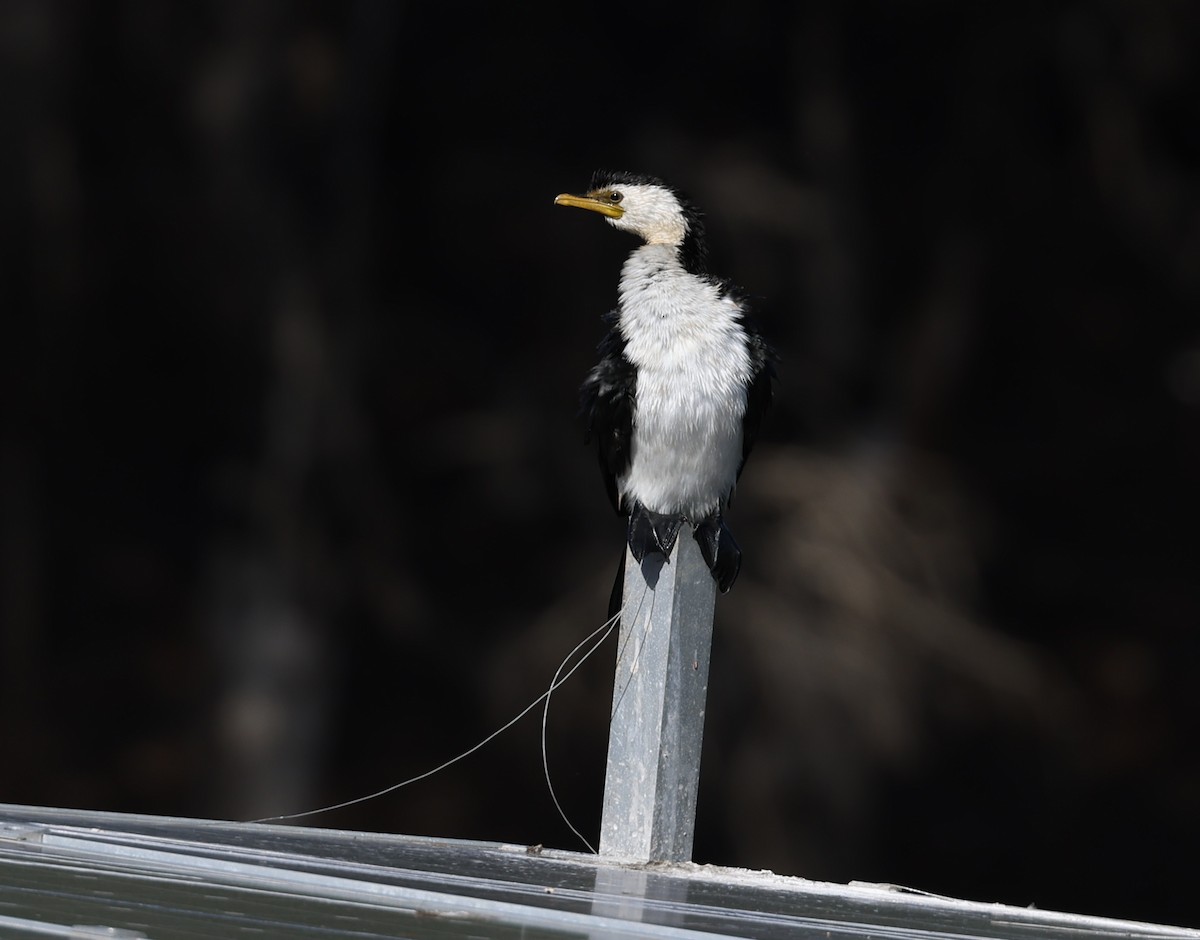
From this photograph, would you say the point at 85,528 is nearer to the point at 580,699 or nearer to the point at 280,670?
the point at 280,670

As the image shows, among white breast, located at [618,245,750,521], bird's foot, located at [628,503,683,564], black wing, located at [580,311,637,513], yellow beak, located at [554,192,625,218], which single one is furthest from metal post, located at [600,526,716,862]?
yellow beak, located at [554,192,625,218]

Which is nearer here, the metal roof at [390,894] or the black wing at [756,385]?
the metal roof at [390,894]

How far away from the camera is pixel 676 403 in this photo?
12.2 feet

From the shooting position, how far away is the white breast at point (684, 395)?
12.2ft

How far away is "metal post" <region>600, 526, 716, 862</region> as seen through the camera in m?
3.42

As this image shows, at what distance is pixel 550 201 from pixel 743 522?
2.53m

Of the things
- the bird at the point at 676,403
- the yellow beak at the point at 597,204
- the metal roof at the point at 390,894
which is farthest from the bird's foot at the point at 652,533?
the yellow beak at the point at 597,204

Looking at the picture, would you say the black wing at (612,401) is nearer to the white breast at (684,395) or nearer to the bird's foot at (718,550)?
the white breast at (684,395)

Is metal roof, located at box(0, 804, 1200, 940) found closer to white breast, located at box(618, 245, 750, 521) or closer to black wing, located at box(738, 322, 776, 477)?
white breast, located at box(618, 245, 750, 521)

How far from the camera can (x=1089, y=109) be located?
38.9 feet

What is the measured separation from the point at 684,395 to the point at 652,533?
0.96 ft

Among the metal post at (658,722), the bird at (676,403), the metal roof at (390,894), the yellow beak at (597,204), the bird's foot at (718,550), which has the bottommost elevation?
the metal roof at (390,894)

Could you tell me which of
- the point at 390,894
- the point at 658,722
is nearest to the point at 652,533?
the point at 658,722

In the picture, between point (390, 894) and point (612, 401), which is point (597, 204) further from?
point (390, 894)
